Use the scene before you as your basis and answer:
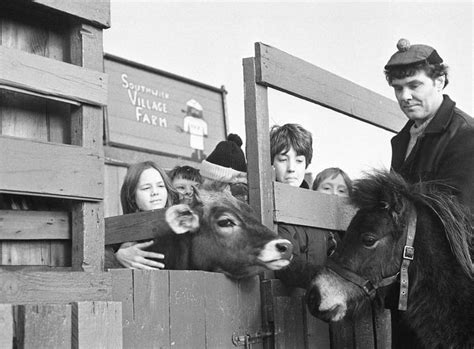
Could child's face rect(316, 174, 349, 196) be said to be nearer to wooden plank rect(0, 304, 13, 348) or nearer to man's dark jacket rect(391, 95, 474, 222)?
man's dark jacket rect(391, 95, 474, 222)

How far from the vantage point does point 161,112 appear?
9.53 metres

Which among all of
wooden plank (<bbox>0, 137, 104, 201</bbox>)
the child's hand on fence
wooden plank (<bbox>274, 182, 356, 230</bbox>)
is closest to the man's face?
wooden plank (<bbox>274, 182, 356, 230</bbox>)

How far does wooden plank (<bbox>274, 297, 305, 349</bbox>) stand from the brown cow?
361mm

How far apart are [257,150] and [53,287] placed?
5.44 ft

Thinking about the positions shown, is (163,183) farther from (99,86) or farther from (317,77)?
(99,86)

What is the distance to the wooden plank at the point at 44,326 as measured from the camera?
2818 mm

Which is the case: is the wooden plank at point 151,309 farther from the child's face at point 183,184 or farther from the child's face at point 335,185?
the child's face at point 335,185

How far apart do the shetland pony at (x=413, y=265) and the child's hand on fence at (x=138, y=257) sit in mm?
833

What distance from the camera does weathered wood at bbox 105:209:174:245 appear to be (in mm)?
4082

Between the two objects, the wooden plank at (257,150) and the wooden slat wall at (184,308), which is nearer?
the wooden slat wall at (184,308)

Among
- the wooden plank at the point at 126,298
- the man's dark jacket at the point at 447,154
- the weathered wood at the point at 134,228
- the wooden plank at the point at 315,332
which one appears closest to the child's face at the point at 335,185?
the man's dark jacket at the point at 447,154

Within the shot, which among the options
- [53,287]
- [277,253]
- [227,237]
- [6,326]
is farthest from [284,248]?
[6,326]

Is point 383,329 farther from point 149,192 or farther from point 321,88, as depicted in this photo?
point 149,192

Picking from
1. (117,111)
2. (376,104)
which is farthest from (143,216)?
(117,111)
